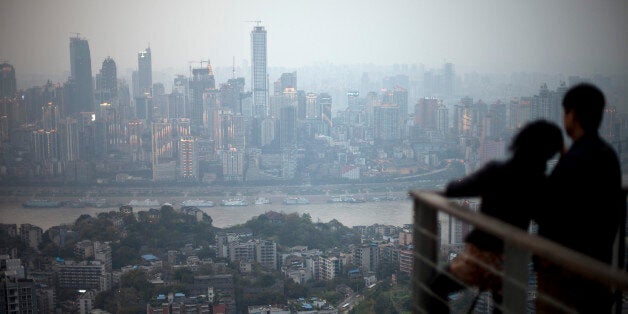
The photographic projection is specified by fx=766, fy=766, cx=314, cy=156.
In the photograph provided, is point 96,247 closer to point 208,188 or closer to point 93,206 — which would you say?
point 93,206

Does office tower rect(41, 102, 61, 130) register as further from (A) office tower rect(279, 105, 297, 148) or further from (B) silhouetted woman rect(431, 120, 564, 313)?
(B) silhouetted woman rect(431, 120, 564, 313)

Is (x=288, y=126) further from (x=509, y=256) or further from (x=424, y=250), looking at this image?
(x=509, y=256)

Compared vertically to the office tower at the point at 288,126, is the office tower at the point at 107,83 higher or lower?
higher

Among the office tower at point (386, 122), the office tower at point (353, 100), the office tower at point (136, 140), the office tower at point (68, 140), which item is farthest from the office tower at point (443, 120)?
the office tower at point (68, 140)

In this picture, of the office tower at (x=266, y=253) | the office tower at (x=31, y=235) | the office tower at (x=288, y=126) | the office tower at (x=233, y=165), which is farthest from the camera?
the office tower at (x=288, y=126)

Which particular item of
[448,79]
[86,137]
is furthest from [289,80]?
[86,137]

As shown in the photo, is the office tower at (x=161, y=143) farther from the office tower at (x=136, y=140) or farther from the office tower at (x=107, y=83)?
the office tower at (x=107, y=83)
